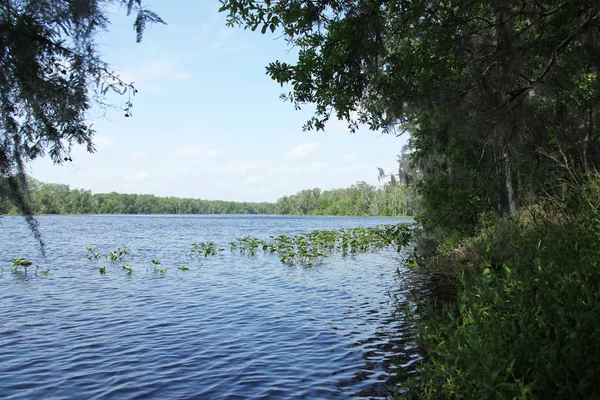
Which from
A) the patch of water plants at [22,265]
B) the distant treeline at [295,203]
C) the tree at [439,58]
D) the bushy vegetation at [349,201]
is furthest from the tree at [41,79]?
the bushy vegetation at [349,201]

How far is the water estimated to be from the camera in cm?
588

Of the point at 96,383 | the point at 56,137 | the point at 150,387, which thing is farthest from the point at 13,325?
the point at 56,137

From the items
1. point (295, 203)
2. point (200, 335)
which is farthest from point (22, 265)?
point (295, 203)

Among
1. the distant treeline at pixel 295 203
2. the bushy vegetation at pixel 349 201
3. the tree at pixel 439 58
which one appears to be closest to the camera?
the tree at pixel 439 58

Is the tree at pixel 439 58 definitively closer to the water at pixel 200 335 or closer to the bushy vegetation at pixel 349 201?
the water at pixel 200 335

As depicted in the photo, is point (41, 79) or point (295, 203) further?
point (295, 203)

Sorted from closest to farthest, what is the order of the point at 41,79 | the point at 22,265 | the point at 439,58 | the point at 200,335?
the point at 41,79, the point at 439,58, the point at 200,335, the point at 22,265

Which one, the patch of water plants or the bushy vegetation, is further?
the bushy vegetation

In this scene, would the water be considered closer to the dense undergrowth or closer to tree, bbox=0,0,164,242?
the dense undergrowth

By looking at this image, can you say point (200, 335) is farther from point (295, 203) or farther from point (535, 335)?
point (295, 203)

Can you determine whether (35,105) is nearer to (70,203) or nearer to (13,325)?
(13,325)

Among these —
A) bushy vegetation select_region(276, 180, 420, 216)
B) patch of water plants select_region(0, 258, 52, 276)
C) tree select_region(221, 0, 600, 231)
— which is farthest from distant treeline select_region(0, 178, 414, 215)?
tree select_region(221, 0, 600, 231)

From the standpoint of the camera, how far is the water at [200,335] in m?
5.88

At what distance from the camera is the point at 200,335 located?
27.0 feet
